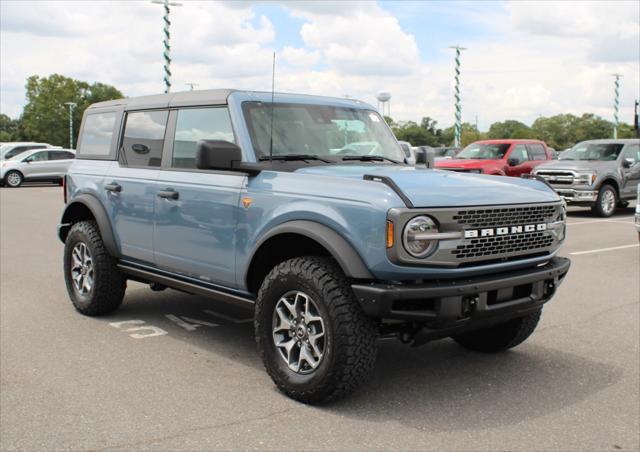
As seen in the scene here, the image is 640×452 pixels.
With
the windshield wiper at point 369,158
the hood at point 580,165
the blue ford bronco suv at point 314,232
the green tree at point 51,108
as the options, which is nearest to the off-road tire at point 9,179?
the hood at point 580,165

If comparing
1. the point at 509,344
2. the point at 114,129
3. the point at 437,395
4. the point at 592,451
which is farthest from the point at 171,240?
the point at 592,451

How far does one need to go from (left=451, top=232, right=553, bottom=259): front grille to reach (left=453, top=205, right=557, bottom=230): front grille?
0.08 meters

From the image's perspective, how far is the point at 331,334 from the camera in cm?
388

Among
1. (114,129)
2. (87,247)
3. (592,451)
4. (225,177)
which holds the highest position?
(114,129)

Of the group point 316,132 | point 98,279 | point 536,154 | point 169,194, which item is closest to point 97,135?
point 98,279

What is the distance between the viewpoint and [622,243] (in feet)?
39.1

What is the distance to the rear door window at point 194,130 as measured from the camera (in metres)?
4.96

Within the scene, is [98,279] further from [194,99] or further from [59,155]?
[59,155]

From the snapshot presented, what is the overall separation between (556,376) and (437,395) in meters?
0.93

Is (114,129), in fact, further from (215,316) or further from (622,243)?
(622,243)

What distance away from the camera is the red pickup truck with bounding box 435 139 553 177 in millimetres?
18516

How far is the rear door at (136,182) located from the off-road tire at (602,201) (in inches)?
534

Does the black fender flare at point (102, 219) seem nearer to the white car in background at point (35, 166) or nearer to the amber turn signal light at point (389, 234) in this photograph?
the amber turn signal light at point (389, 234)

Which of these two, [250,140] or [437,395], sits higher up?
[250,140]
